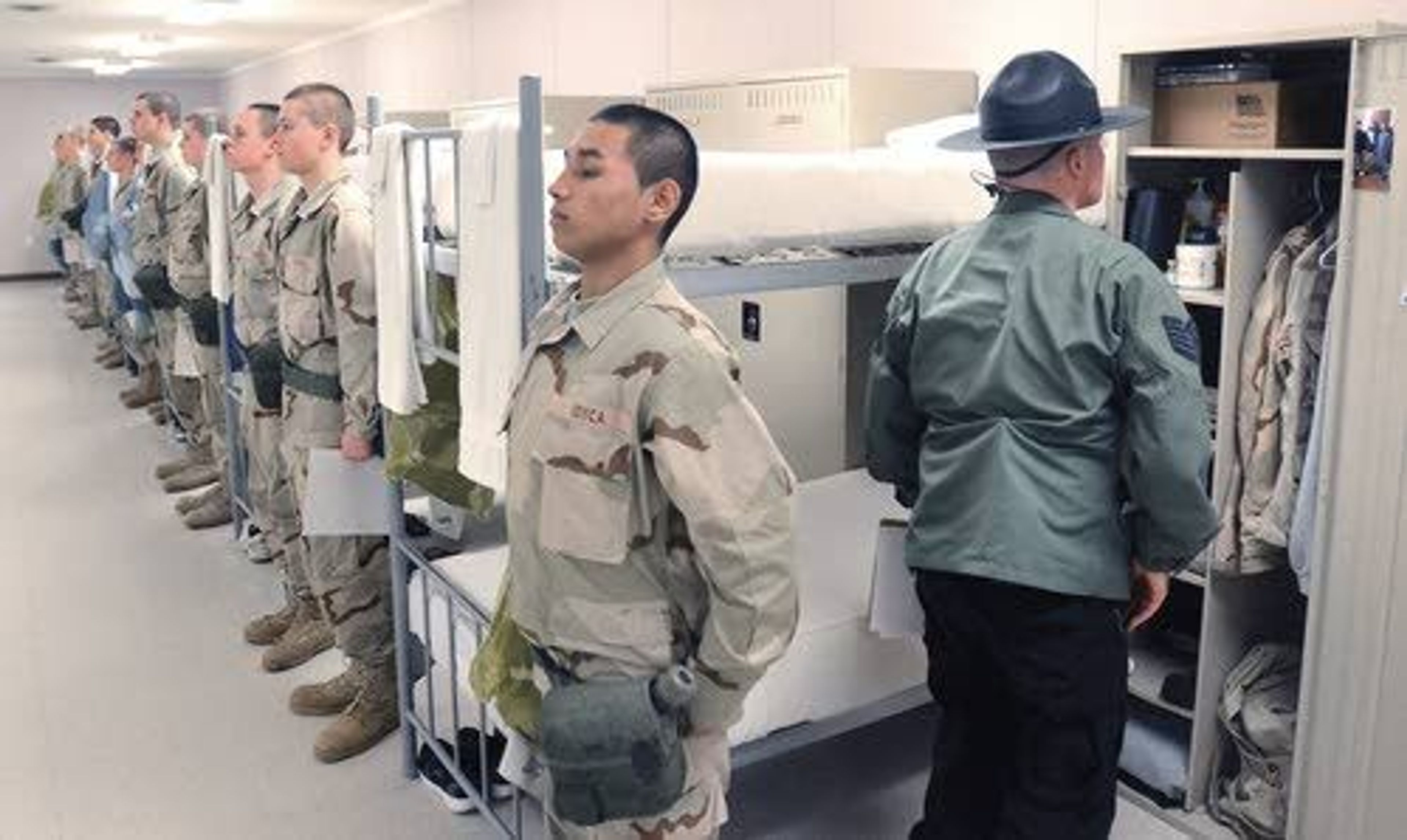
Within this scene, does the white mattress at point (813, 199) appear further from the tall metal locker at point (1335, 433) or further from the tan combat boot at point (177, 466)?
the tan combat boot at point (177, 466)

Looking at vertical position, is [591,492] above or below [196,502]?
above

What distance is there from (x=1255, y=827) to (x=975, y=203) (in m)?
1.58

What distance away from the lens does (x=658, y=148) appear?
1654mm

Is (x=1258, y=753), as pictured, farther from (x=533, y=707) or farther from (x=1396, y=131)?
(x=533, y=707)

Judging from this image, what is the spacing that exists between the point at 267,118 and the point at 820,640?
2547mm

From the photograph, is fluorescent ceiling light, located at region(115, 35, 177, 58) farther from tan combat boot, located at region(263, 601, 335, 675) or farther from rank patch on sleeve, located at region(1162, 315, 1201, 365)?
rank patch on sleeve, located at region(1162, 315, 1201, 365)

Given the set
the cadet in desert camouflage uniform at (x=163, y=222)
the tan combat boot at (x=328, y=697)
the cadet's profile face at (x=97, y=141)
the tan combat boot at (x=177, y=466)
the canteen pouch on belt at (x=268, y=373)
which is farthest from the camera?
the cadet's profile face at (x=97, y=141)

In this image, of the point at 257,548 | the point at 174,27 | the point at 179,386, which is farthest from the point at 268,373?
the point at 174,27

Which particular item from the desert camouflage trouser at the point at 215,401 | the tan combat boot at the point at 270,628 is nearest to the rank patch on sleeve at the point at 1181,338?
the tan combat boot at the point at 270,628

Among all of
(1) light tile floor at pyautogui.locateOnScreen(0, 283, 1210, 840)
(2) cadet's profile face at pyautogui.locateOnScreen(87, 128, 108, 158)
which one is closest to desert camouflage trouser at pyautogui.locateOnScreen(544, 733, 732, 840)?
(1) light tile floor at pyautogui.locateOnScreen(0, 283, 1210, 840)

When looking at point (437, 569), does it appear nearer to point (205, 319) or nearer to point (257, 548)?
point (257, 548)

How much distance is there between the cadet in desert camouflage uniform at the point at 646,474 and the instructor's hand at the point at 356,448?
1.41 meters

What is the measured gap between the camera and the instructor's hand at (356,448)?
3045 mm

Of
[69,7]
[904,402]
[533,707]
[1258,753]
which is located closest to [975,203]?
[904,402]
